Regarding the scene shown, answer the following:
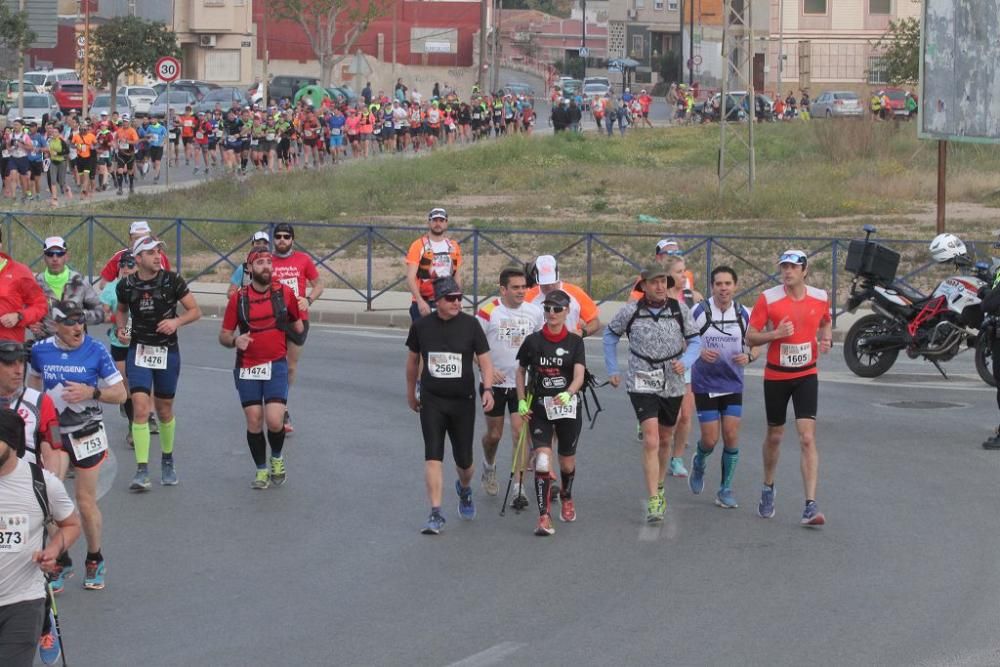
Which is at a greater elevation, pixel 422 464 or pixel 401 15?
pixel 401 15

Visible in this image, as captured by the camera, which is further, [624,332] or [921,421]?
[921,421]

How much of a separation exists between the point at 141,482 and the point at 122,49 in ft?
170

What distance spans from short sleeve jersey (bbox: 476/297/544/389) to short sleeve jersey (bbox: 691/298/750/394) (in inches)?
45.2

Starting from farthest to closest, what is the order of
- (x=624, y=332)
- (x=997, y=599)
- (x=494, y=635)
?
(x=624, y=332) → (x=997, y=599) → (x=494, y=635)

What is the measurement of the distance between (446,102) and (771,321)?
1959 inches

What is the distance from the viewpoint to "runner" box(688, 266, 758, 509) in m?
11.1

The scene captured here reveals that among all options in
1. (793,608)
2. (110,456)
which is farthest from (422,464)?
(793,608)

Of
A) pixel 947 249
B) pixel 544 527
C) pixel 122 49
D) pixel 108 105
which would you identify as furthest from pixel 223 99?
pixel 544 527

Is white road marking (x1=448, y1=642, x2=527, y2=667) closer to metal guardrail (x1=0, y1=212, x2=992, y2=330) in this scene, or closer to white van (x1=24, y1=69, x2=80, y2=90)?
metal guardrail (x1=0, y1=212, x2=992, y2=330)

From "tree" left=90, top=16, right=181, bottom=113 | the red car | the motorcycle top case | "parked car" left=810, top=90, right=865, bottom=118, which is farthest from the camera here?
"parked car" left=810, top=90, right=865, bottom=118

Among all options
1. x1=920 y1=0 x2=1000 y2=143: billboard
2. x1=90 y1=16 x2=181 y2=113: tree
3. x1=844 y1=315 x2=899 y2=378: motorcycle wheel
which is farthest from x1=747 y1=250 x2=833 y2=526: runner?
x1=90 y1=16 x2=181 y2=113: tree

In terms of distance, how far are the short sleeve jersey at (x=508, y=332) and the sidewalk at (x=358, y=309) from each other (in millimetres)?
10866

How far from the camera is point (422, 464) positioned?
495 inches

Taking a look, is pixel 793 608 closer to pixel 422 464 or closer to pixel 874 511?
pixel 874 511
